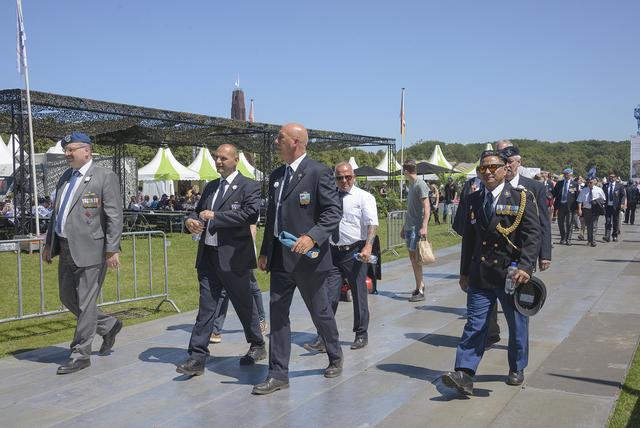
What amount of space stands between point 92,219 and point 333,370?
236 centimetres

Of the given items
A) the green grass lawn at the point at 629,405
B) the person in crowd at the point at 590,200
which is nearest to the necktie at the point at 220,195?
the green grass lawn at the point at 629,405

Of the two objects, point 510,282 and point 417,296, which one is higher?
point 510,282

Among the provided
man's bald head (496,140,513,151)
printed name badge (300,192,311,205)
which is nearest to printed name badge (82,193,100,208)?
printed name badge (300,192,311,205)

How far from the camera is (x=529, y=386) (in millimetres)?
4992

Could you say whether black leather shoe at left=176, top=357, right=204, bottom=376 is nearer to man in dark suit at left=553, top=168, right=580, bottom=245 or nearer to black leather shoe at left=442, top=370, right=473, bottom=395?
black leather shoe at left=442, top=370, right=473, bottom=395

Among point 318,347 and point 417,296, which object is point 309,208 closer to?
point 318,347

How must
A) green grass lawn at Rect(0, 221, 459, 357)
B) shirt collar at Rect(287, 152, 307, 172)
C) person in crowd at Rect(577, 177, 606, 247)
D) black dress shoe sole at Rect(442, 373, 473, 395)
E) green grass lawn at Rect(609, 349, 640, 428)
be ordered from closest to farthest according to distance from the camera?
green grass lawn at Rect(609, 349, 640, 428), black dress shoe sole at Rect(442, 373, 473, 395), shirt collar at Rect(287, 152, 307, 172), green grass lawn at Rect(0, 221, 459, 357), person in crowd at Rect(577, 177, 606, 247)

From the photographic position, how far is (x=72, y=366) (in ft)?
18.3

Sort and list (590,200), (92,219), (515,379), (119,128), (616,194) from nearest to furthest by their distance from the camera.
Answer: (515,379)
(92,219)
(590,200)
(616,194)
(119,128)

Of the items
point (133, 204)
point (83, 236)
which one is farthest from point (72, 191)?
point (133, 204)

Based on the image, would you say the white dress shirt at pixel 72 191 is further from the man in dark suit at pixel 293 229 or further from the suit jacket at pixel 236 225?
the man in dark suit at pixel 293 229

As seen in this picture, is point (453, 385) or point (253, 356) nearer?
point (453, 385)

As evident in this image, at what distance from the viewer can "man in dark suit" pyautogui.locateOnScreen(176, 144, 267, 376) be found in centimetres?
537

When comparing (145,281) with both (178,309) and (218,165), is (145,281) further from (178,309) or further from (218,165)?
(218,165)
